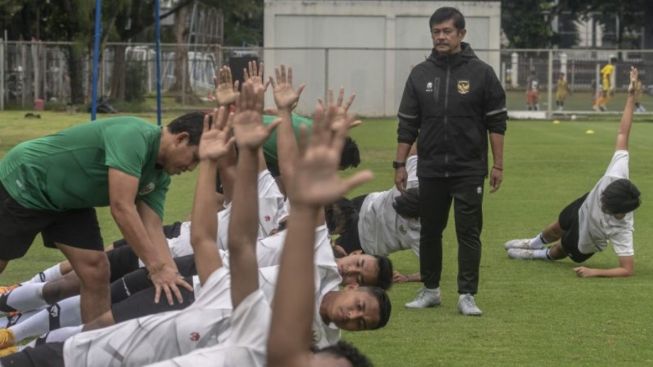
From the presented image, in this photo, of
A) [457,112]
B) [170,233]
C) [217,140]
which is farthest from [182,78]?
[217,140]

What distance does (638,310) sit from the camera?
829 centimetres

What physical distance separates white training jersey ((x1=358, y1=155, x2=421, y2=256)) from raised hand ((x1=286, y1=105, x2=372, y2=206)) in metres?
5.99

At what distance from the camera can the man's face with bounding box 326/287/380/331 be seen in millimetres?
5148

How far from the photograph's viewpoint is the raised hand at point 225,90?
5695mm

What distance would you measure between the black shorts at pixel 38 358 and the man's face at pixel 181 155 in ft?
5.06

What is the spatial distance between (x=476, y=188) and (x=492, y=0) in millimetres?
33065

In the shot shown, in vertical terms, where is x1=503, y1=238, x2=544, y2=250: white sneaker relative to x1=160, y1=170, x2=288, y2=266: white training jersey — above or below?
below

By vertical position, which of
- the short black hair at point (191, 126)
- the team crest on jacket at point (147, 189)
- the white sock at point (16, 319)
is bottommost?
the white sock at point (16, 319)

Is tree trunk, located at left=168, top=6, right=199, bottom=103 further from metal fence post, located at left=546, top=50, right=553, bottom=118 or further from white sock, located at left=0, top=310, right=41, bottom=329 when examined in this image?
white sock, located at left=0, top=310, right=41, bottom=329

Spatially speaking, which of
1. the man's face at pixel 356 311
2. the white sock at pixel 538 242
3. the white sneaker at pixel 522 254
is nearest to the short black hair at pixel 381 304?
the man's face at pixel 356 311

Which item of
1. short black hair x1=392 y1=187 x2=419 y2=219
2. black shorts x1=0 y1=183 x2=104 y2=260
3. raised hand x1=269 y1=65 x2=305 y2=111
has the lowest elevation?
short black hair x1=392 y1=187 x2=419 y2=219

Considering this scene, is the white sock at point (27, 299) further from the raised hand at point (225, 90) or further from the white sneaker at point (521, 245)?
the white sneaker at point (521, 245)

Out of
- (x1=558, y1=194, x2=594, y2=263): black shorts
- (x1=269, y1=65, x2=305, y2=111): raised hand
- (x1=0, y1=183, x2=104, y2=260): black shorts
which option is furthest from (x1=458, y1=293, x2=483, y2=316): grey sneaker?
(x1=269, y1=65, x2=305, y2=111): raised hand

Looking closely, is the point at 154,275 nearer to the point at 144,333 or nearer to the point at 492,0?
the point at 144,333
